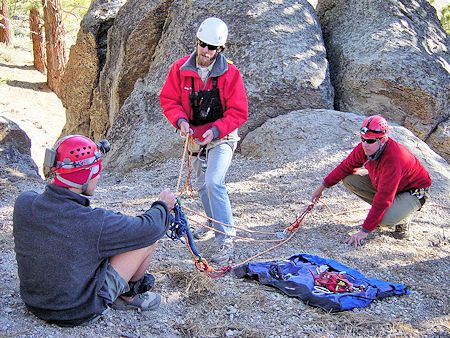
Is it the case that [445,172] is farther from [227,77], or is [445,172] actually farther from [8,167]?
[8,167]

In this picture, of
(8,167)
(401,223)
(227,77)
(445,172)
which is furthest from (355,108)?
(8,167)

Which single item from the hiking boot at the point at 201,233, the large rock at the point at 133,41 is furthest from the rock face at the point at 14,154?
the hiking boot at the point at 201,233

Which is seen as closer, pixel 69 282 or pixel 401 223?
pixel 69 282

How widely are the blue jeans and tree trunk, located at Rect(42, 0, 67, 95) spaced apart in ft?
43.1

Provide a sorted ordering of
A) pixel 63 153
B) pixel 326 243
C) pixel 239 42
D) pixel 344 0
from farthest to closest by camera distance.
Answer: pixel 344 0
pixel 239 42
pixel 326 243
pixel 63 153

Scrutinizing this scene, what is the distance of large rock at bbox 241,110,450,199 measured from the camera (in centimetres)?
753

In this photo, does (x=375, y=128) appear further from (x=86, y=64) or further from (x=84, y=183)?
(x=86, y=64)

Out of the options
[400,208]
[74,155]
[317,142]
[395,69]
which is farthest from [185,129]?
[395,69]

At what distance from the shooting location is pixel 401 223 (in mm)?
5645

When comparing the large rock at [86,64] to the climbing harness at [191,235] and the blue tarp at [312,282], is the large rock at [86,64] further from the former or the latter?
the blue tarp at [312,282]

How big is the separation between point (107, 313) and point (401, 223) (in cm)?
329

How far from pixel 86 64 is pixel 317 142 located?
7.74 meters

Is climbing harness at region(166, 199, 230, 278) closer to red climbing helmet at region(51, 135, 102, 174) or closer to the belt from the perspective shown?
red climbing helmet at region(51, 135, 102, 174)

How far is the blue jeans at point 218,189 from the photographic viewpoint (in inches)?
187
